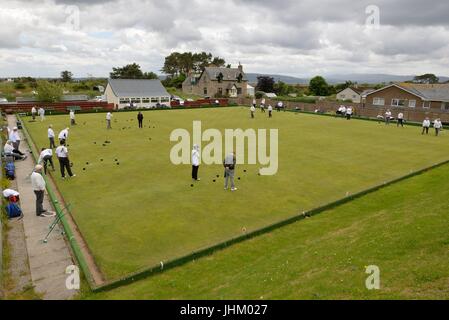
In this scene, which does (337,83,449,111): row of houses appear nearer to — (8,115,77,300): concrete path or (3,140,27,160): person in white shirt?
(3,140,27,160): person in white shirt

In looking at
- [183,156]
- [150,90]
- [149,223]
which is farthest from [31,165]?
[150,90]

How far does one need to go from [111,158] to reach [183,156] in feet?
13.0

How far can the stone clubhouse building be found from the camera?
71562 mm

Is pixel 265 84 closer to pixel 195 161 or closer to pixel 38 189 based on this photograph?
pixel 195 161

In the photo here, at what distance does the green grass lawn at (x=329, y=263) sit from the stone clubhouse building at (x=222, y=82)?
201ft

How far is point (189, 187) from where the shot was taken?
13844 mm

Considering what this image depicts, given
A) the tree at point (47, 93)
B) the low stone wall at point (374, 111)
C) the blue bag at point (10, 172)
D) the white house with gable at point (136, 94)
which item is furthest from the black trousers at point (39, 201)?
the tree at point (47, 93)

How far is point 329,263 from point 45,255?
694 cm

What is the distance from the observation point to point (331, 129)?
2889 cm

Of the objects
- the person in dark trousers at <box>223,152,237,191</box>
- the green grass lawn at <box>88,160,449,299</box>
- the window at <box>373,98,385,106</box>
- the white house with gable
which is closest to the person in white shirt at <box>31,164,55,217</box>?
the green grass lawn at <box>88,160,449,299</box>

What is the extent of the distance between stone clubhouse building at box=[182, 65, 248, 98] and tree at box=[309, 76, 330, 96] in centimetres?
1772

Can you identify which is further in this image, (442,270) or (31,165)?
(31,165)

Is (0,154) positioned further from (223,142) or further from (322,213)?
(322,213)

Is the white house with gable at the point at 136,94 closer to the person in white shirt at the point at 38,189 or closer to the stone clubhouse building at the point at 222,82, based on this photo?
the stone clubhouse building at the point at 222,82
